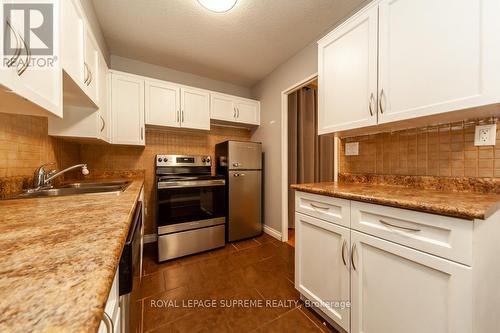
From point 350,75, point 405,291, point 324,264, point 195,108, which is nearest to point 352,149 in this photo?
point 350,75

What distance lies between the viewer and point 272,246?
2.41 meters

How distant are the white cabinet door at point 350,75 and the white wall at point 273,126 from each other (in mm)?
848

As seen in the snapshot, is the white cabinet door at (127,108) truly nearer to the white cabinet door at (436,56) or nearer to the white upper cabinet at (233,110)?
the white upper cabinet at (233,110)

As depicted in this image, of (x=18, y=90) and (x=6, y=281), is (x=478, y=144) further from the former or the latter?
(x=18, y=90)

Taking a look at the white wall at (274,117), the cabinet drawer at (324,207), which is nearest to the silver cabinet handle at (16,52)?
the cabinet drawer at (324,207)

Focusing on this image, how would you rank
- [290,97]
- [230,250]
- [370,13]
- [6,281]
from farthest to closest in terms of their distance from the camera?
[290,97] → [230,250] → [370,13] → [6,281]

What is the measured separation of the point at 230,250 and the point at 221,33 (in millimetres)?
2387

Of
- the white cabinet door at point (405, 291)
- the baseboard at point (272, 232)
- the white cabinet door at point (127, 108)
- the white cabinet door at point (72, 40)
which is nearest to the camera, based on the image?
the white cabinet door at point (405, 291)

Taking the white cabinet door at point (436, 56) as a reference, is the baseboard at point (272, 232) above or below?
below

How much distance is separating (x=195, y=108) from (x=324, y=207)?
1.99 meters

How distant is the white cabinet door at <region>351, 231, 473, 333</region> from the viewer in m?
0.71

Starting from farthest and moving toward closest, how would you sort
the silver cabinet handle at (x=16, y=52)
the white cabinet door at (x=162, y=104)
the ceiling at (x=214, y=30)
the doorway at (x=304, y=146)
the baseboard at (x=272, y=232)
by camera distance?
the doorway at (x=304, y=146) → the baseboard at (x=272, y=232) → the white cabinet door at (x=162, y=104) → the ceiling at (x=214, y=30) → the silver cabinet handle at (x=16, y=52)

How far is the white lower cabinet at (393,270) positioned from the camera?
27.8 inches

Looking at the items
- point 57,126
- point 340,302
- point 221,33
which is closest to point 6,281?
point 340,302
